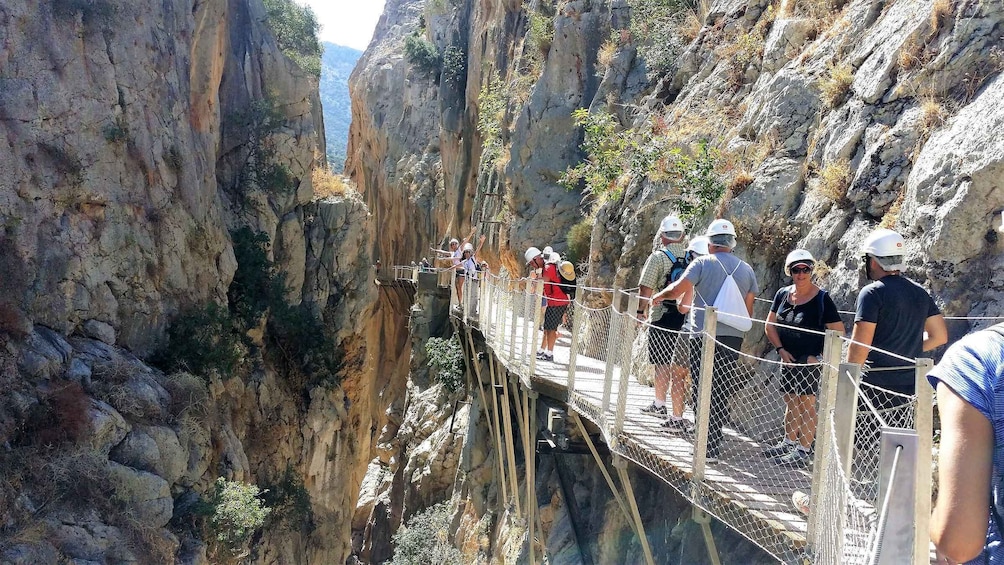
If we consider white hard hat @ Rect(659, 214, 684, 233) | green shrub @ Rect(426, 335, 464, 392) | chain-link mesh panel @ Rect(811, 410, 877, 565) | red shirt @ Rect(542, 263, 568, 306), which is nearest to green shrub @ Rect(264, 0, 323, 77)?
green shrub @ Rect(426, 335, 464, 392)

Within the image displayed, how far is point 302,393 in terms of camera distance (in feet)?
64.7

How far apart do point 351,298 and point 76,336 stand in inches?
412

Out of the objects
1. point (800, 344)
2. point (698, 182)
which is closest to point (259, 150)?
point (698, 182)

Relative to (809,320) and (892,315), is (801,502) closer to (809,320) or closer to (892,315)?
(892,315)

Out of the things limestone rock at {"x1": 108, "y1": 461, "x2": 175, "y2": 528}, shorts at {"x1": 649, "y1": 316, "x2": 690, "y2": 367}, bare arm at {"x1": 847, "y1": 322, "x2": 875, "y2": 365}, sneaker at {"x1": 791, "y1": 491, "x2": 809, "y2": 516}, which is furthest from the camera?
limestone rock at {"x1": 108, "y1": 461, "x2": 175, "y2": 528}

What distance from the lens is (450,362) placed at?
1733cm

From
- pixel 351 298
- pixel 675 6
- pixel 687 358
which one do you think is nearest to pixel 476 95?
pixel 351 298

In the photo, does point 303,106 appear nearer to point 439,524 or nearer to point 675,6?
point 675,6

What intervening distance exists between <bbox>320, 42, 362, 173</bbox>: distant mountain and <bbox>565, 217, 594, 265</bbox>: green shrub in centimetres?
7935

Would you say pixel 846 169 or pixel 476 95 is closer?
pixel 846 169

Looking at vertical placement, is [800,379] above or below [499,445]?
above

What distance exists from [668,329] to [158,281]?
11.9m

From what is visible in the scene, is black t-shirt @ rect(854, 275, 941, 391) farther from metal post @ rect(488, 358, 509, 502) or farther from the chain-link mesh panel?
metal post @ rect(488, 358, 509, 502)

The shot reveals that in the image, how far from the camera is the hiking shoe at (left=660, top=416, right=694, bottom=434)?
5359 millimetres
